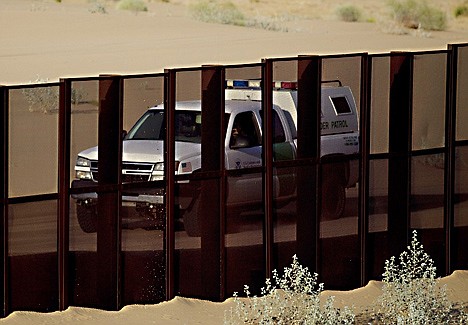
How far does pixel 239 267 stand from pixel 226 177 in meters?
0.83

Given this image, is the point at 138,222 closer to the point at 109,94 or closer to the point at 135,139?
the point at 109,94

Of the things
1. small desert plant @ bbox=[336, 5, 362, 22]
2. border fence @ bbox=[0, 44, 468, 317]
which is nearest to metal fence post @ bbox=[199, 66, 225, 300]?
border fence @ bbox=[0, 44, 468, 317]

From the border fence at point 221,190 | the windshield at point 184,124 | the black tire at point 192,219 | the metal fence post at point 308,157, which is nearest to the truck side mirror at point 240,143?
the border fence at point 221,190

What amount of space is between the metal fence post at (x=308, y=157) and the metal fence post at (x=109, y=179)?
182 cm

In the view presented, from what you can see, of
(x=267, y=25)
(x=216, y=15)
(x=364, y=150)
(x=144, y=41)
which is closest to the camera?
(x=364, y=150)

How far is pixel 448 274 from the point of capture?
11430mm

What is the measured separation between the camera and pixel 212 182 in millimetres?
9703

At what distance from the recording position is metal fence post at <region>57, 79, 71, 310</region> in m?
8.83

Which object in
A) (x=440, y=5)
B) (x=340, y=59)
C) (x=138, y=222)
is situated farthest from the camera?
(x=440, y=5)

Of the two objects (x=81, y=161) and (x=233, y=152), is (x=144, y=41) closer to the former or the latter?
(x=233, y=152)

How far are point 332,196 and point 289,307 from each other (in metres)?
1.29

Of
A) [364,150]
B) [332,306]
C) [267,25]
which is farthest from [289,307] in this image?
[267,25]

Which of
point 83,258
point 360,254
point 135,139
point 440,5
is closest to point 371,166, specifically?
point 360,254

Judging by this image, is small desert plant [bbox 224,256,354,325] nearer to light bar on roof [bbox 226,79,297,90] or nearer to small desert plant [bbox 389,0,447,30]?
light bar on roof [bbox 226,79,297,90]
